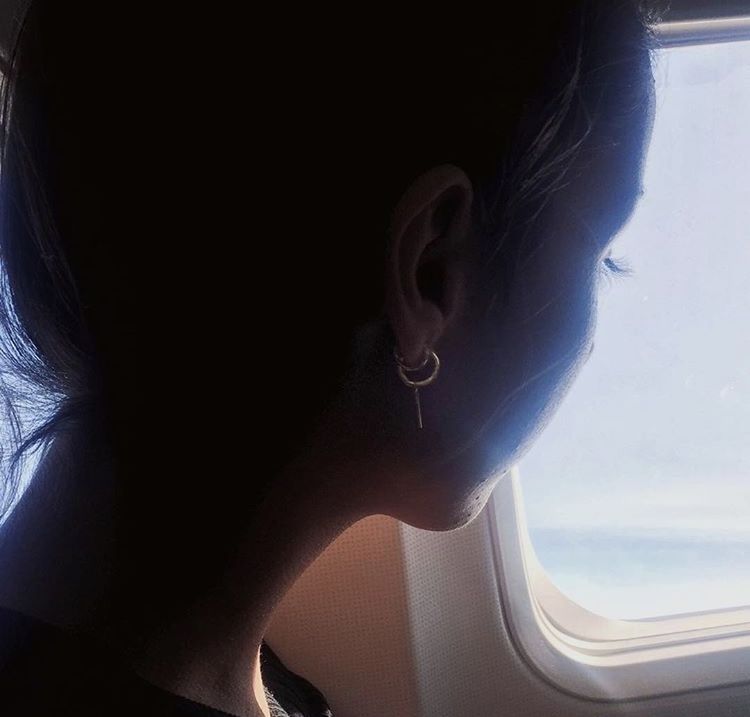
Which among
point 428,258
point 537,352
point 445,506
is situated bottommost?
point 445,506

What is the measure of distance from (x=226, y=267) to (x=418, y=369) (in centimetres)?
17

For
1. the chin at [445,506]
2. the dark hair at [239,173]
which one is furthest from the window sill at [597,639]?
the dark hair at [239,173]

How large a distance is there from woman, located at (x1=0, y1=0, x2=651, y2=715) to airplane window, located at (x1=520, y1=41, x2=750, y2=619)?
2.72 ft

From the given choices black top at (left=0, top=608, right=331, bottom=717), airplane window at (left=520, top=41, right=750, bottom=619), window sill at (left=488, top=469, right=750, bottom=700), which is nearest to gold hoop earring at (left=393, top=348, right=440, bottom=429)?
black top at (left=0, top=608, right=331, bottom=717)

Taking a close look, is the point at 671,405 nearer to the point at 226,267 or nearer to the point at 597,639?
the point at 597,639

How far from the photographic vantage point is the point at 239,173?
526mm

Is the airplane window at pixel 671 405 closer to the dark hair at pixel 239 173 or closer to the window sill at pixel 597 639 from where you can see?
the window sill at pixel 597 639

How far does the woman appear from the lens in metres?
0.52

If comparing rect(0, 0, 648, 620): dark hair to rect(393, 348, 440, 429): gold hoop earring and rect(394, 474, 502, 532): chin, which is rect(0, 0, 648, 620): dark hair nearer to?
rect(393, 348, 440, 429): gold hoop earring

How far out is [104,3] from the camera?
20.8 inches

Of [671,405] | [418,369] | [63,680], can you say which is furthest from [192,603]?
[671,405]

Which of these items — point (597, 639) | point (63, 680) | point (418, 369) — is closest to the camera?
point (63, 680)

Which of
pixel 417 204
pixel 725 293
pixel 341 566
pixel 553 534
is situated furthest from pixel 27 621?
pixel 725 293

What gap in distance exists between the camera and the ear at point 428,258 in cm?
54
